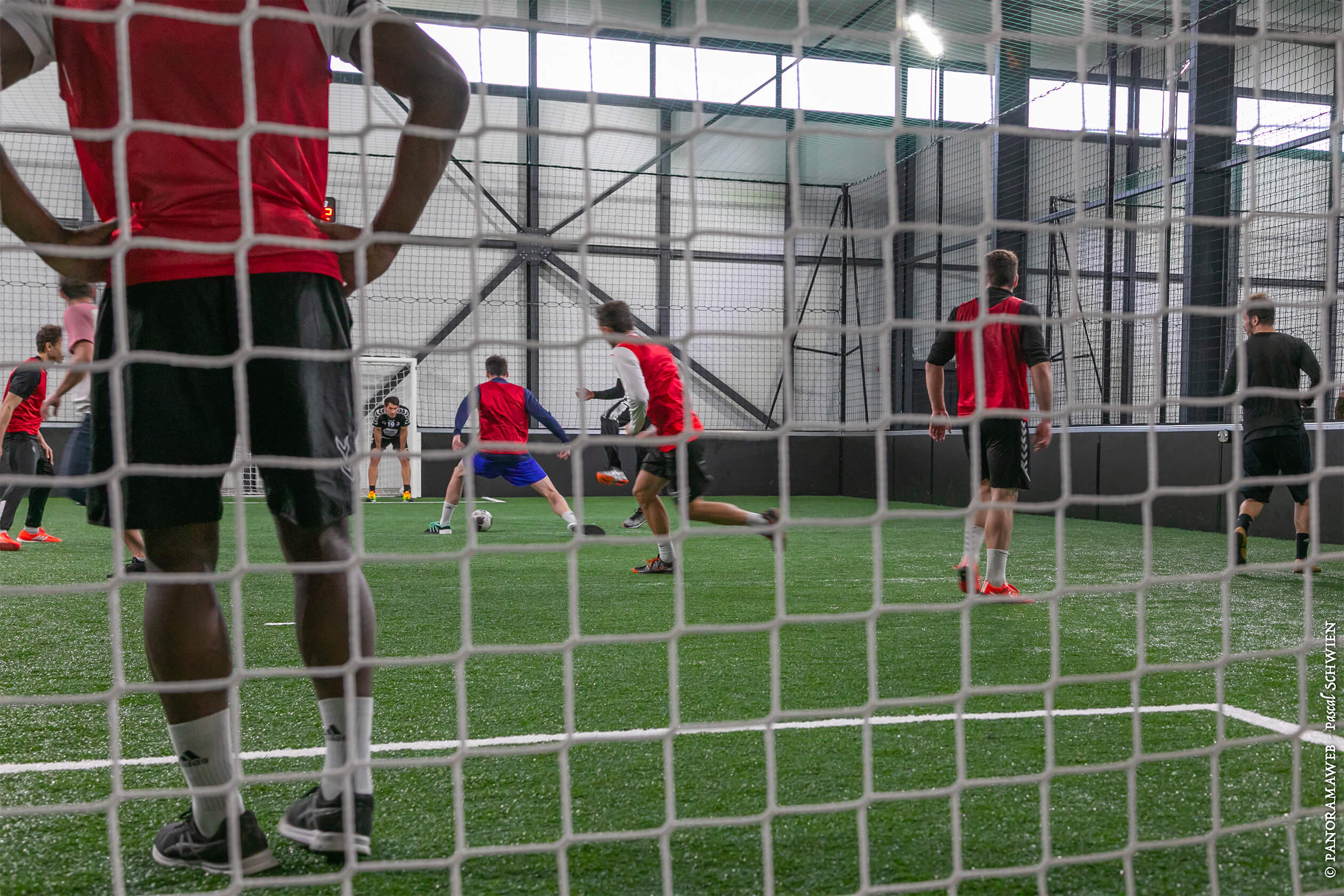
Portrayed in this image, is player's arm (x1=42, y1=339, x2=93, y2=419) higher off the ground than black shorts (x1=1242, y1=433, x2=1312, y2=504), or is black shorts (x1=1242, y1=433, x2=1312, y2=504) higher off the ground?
player's arm (x1=42, y1=339, x2=93, y2=419)

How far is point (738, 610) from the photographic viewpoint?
3709mm

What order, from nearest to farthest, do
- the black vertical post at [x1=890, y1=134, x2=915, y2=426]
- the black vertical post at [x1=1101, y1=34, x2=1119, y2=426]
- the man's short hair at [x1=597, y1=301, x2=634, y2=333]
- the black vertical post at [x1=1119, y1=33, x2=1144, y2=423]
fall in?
the man's short hair at [x1=597, y1=301, x2=634, y2=333]
the black vertical post at [x1=1101, y1=34, x2=1119, y2=426]
the black vertical post at [x1=1119, y1=33, x2=1144, y2=423]
the black vertical post at [x1=890, y1=134, x2=915, y2=426]

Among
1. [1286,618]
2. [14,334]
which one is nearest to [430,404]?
[14,334]

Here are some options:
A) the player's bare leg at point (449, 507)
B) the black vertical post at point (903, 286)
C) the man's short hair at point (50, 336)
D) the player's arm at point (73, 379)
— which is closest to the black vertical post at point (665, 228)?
the black vertical post at point (903, 286)

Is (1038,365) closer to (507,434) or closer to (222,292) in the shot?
(222,292)

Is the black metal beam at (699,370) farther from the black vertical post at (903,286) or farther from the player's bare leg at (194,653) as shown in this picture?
the player's bare leg at (194,653)

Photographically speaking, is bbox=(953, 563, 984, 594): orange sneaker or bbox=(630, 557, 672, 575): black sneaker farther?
bbox=(630, 557, 672, 575): black sneaker

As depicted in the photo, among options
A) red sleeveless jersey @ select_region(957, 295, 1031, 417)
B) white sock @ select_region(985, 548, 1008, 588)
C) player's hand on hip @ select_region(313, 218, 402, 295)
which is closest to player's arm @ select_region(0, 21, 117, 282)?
player's hand on hip @ select_region(313, 218, 402, 295)

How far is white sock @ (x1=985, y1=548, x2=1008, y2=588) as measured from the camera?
3930mm

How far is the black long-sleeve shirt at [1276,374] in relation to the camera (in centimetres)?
451

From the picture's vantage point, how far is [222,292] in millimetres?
1356

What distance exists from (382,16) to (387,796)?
1.26 meters

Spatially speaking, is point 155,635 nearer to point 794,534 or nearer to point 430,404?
point 794,534

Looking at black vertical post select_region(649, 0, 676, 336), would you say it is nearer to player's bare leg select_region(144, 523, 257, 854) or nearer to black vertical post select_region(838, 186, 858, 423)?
black vertical post select_region(838, 186, 858, 423)
